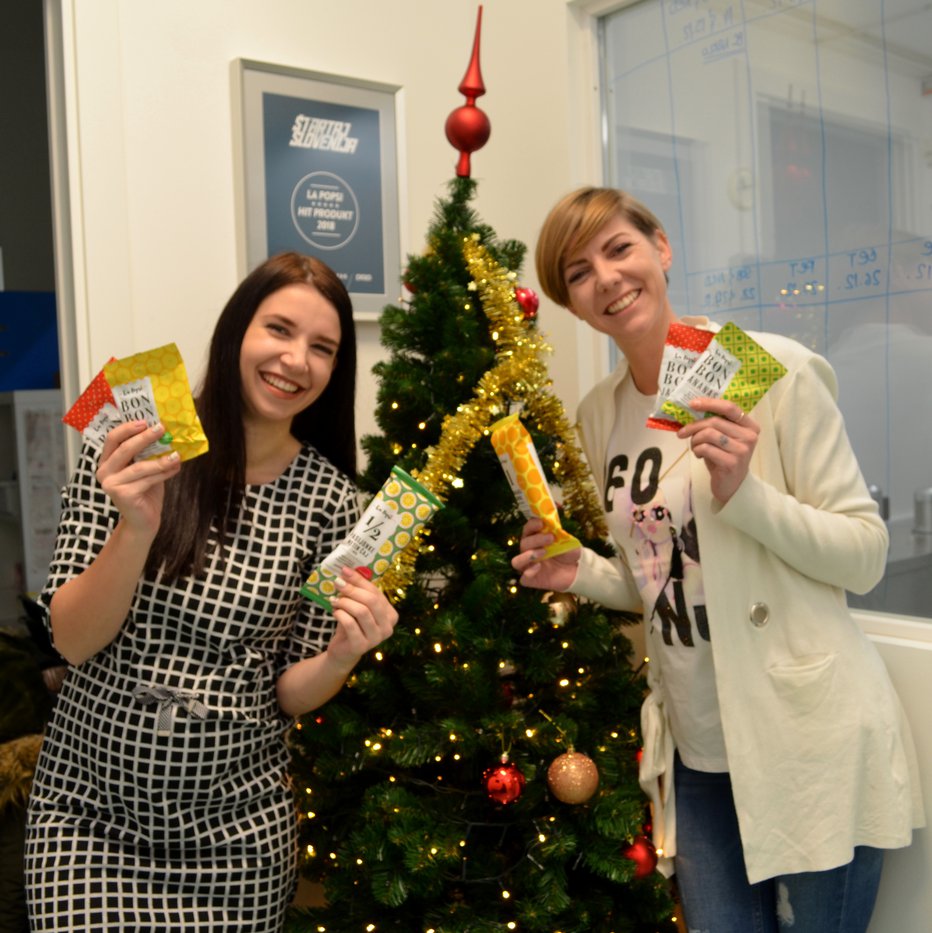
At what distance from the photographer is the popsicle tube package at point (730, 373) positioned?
1337 mm

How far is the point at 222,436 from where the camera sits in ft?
5.08

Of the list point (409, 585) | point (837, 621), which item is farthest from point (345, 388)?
point (837, 621)

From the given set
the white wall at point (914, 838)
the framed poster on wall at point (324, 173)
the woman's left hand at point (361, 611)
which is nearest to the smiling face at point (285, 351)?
the woman's left hand at point (361, 611)

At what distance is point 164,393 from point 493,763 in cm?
80

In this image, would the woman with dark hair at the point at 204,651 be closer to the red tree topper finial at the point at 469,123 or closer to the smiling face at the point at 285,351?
the smiling face at the point at 285,351

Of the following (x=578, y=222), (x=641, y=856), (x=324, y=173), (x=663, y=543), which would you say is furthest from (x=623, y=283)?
(x=324, y=173)

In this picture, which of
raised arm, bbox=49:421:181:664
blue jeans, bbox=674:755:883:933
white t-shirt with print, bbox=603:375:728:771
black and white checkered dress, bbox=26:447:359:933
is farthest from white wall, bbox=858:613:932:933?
raised arm, bbox=49:421:181:664

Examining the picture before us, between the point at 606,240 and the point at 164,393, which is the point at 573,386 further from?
the point at 164,393

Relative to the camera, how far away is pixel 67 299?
208cm

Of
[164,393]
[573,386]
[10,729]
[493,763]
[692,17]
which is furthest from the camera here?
[573,386]

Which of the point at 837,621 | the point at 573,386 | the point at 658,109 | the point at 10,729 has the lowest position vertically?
the point at 10,729

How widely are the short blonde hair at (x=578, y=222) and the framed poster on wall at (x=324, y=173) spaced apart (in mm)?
825

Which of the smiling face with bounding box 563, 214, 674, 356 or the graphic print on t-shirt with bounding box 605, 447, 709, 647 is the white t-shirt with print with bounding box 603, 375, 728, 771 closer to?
the graphic print on t-shirt with bounding box 605, 447, 709, 647

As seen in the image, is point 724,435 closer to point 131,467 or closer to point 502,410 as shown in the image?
point 502,410
